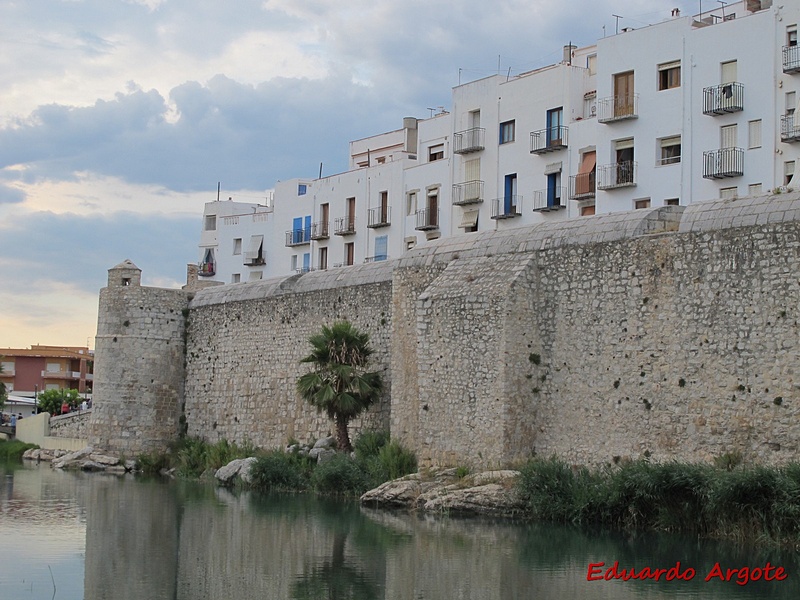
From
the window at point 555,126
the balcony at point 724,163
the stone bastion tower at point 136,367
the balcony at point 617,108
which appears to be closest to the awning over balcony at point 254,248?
the window at point 555,126

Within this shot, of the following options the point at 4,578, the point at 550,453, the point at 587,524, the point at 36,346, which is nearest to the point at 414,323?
the point at 550,453

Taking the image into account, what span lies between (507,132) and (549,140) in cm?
211

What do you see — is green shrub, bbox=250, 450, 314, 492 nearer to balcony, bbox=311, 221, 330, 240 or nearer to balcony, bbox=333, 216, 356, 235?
balcony, bbox=333, 216, 356, 235

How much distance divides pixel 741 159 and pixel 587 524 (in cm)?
1553

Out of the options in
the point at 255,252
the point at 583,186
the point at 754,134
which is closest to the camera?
the point at 754,134

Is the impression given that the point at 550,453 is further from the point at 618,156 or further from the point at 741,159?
the point at 618,156

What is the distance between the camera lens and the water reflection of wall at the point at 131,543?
44.4 ft

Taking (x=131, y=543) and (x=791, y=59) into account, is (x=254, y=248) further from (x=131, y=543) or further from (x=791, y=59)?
(x=131, y=543)

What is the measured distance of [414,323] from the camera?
75.2 ft

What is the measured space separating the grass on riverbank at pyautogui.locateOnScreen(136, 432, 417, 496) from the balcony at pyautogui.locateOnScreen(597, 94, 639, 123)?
13291mm

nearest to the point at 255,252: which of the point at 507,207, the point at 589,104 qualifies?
the point at 507,207

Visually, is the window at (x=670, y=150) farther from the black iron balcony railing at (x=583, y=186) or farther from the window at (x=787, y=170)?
the window at (x=787, y=170)

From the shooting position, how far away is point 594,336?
19656mm

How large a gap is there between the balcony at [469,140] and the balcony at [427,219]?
7.57 ft
